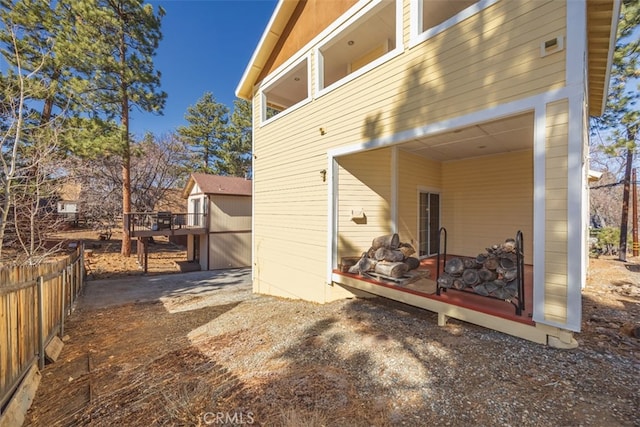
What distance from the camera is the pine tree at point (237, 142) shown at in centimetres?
2409

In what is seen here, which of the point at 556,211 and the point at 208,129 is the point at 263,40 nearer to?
the point at 556,211

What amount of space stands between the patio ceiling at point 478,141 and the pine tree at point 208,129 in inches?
851

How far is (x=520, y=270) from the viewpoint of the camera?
330 cm

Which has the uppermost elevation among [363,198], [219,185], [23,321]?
[219,185]

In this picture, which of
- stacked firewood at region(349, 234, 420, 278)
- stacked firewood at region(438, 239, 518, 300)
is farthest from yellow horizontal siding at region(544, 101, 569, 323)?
stacked firewood at region(349, 234, 420, 278)

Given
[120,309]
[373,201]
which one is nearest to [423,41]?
[373,201]

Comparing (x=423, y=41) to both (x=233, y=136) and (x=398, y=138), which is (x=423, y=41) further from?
(x=233, y=136)

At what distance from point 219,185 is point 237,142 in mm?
9000

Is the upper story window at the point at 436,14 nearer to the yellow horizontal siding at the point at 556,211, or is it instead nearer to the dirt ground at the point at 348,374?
the yellow horizontal siding at the point at 556,211

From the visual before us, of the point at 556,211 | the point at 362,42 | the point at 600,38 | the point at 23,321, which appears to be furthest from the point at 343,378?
the point at 362,42

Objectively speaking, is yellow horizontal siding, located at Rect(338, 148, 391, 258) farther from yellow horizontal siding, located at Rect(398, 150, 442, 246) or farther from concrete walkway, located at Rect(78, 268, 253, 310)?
concrete walkway, located at Rect(78, 268, 253, 310)

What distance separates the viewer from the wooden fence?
274 cm

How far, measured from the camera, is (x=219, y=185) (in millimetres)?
16734

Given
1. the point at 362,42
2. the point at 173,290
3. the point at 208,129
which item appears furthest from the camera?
the point at 208,129
